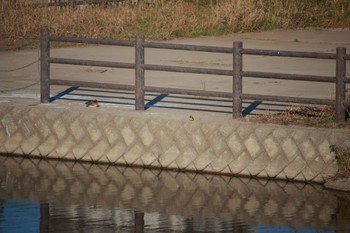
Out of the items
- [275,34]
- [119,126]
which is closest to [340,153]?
[119,126]

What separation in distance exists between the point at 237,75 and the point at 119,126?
163 centimetres

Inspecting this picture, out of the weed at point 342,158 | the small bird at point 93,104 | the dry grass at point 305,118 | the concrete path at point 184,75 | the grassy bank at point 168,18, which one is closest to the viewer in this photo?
the weed at point 342,158

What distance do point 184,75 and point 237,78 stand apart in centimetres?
493

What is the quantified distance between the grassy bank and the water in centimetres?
992

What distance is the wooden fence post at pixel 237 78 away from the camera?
15.3 meters

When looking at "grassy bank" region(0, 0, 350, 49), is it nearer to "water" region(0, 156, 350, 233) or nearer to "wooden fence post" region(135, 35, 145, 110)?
"wooden fence post" region(135, 35, 145, 110)

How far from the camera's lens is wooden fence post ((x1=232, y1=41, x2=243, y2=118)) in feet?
50.1

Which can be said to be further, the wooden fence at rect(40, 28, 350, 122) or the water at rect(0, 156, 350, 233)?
the wooden fence at rect(40, 28, 350, 122)

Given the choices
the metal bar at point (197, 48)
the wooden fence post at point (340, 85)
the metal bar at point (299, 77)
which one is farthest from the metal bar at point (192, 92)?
the wooden fence post at point (340, 85)

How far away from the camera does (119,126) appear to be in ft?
50.4

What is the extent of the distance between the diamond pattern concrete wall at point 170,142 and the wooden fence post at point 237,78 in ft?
1.81

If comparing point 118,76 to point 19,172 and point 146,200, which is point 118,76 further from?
point 146,200

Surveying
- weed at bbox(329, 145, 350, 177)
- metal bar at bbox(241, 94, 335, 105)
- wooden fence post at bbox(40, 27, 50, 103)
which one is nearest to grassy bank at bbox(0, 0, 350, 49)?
wooden fence post at bbox(40, 27, 50, 103)

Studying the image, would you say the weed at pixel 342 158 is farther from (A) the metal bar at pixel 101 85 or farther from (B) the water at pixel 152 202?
(A) the metal bar at pixel 101 85
